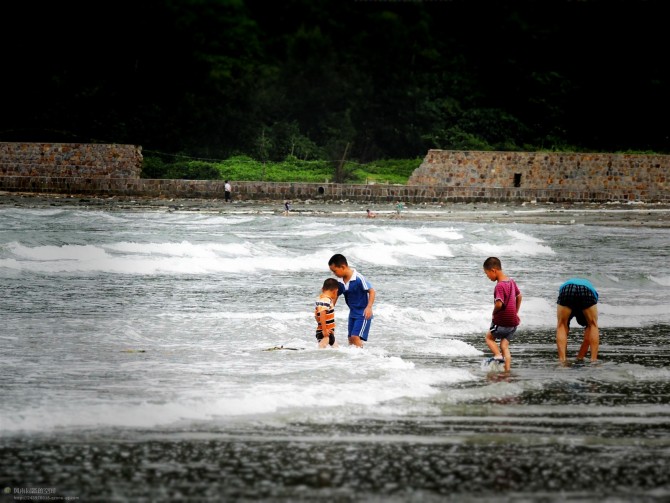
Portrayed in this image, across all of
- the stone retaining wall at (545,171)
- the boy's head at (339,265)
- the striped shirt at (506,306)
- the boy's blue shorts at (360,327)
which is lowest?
the boy's blue shorts at (360,327)

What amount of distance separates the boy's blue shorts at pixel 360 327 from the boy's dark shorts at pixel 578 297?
74.4 inches

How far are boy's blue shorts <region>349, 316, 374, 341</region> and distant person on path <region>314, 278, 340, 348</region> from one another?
207 millimetres

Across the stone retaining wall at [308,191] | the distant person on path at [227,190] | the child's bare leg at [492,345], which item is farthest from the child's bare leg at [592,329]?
the stone retaining wall at [308,191]

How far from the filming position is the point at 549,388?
8414 mm

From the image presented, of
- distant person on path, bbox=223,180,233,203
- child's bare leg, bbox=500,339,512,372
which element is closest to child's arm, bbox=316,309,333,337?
child's bare leg, bbox=500,339,512,372

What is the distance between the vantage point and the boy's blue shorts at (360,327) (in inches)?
406

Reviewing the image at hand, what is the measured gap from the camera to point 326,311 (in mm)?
10164

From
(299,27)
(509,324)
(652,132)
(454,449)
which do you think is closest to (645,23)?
(652,132)

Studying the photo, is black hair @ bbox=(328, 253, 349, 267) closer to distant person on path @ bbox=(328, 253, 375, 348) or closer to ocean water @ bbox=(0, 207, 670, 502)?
distant person on path @ bbox=(328, 253, 375, 348)

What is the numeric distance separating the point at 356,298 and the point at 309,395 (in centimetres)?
248

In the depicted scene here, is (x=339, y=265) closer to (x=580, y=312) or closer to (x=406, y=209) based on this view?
(x=580, y=312)

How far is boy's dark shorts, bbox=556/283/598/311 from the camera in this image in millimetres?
10164

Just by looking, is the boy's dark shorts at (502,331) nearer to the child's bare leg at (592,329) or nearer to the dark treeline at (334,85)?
the child's bare leg at (592,329)

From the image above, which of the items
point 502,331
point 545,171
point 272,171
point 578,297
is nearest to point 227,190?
point 272,171
